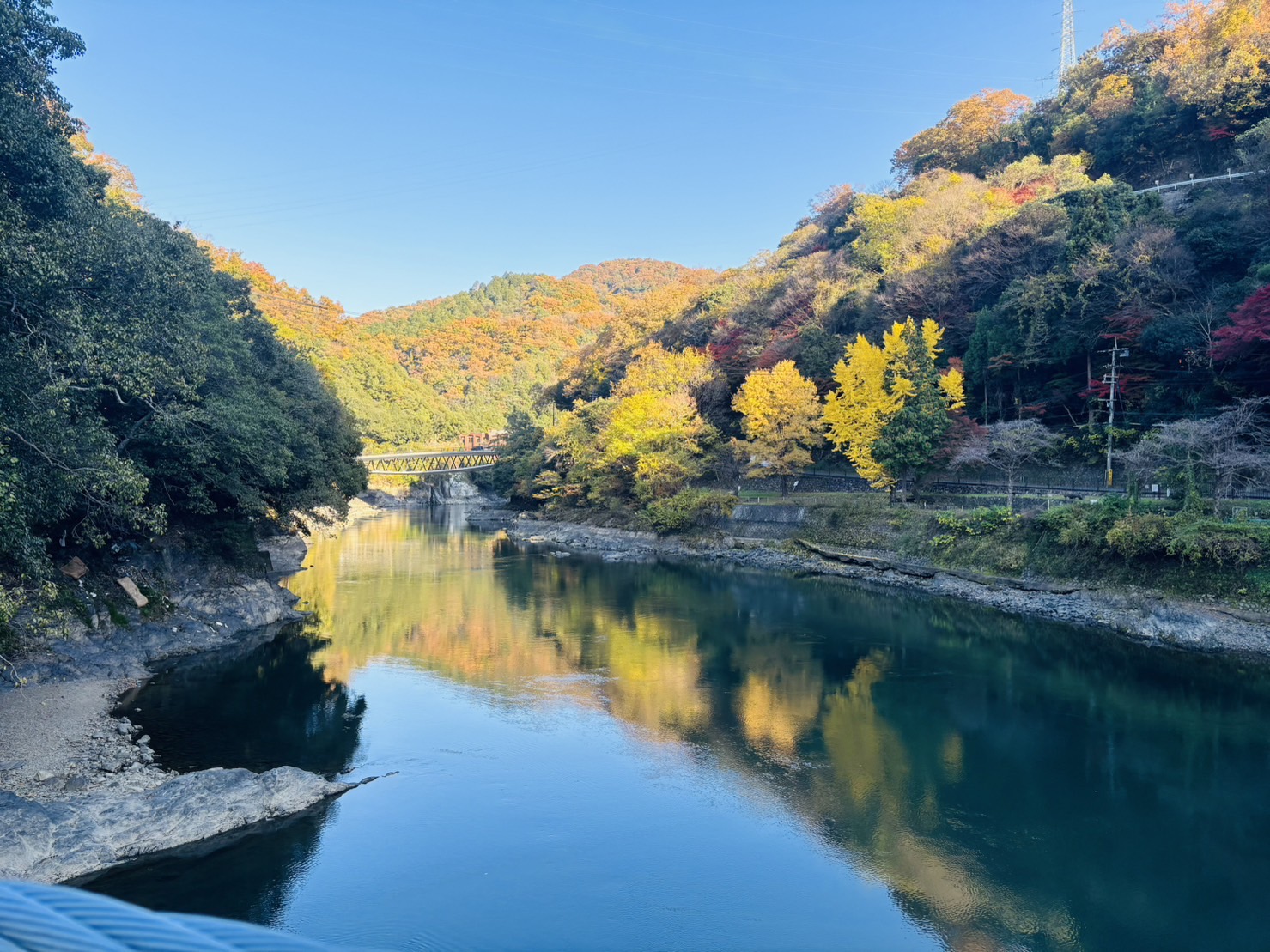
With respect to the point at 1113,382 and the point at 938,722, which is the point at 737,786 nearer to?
the point at 938,722

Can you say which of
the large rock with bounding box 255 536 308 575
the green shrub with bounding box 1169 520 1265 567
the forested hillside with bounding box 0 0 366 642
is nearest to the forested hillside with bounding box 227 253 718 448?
the large rock with bounding box 255 536 308 575

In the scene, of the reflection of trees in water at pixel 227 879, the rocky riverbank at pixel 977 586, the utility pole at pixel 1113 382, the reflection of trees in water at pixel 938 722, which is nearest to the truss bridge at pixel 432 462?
the rocky riverbank at pixel 977 586

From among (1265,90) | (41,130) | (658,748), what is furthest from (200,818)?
(1265,90)

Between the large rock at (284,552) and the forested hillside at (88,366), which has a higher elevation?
the forested hillside at (88,366)

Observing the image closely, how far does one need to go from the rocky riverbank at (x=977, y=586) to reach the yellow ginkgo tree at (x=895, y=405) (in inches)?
150

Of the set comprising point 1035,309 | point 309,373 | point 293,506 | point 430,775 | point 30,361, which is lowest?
point 430,775

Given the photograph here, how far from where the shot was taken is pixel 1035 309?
30.0 m

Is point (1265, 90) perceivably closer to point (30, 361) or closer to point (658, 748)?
point (658, 748)

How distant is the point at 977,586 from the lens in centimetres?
2438

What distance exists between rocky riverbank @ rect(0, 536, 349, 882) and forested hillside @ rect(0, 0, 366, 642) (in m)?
1.42

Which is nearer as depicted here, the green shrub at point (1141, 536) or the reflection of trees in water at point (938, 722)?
the reflection of trees in water at point (938, 722)

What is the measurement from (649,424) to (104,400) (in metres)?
25.7

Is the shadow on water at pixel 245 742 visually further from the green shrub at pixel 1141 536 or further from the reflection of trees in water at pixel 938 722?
the green shrub at pixel 1141 536

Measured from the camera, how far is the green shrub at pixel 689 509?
36.2 meters
